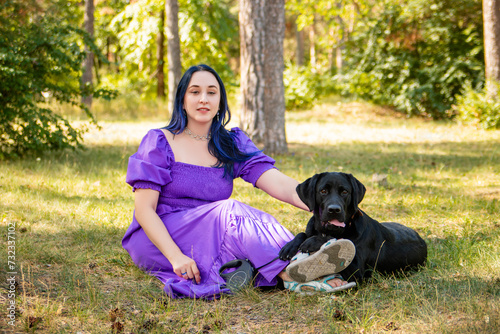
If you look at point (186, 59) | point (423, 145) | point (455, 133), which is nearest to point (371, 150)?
point (423, 145)

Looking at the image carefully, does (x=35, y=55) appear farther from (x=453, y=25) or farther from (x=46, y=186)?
(x=453, y=25)

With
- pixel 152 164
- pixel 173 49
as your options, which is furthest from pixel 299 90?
pixel 152 164

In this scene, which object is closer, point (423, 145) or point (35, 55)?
point (35, 55)

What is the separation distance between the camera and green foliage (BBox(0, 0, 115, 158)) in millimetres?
7316

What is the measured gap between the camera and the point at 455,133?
12.2 m

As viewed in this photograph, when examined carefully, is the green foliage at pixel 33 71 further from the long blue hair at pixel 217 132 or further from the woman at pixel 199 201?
the woman at pixel 199 201

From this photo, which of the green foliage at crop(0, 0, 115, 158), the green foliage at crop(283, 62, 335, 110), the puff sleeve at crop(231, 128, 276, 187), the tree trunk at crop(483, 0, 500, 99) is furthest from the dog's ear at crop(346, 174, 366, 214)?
the green foliage at crop(283, 62, 335, 110)

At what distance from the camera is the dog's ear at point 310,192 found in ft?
10.8

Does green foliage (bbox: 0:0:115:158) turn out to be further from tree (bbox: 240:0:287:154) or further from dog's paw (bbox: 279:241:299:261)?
dog's paw (bbox: 279:241:299:261)

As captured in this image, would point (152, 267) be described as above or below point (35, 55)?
below

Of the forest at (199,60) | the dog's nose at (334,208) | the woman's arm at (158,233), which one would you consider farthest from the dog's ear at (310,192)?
the forest at (199,60)

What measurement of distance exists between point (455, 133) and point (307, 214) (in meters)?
8.23

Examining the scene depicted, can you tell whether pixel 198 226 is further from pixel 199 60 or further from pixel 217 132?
pixel 199 60

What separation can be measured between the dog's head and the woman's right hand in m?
0.90
